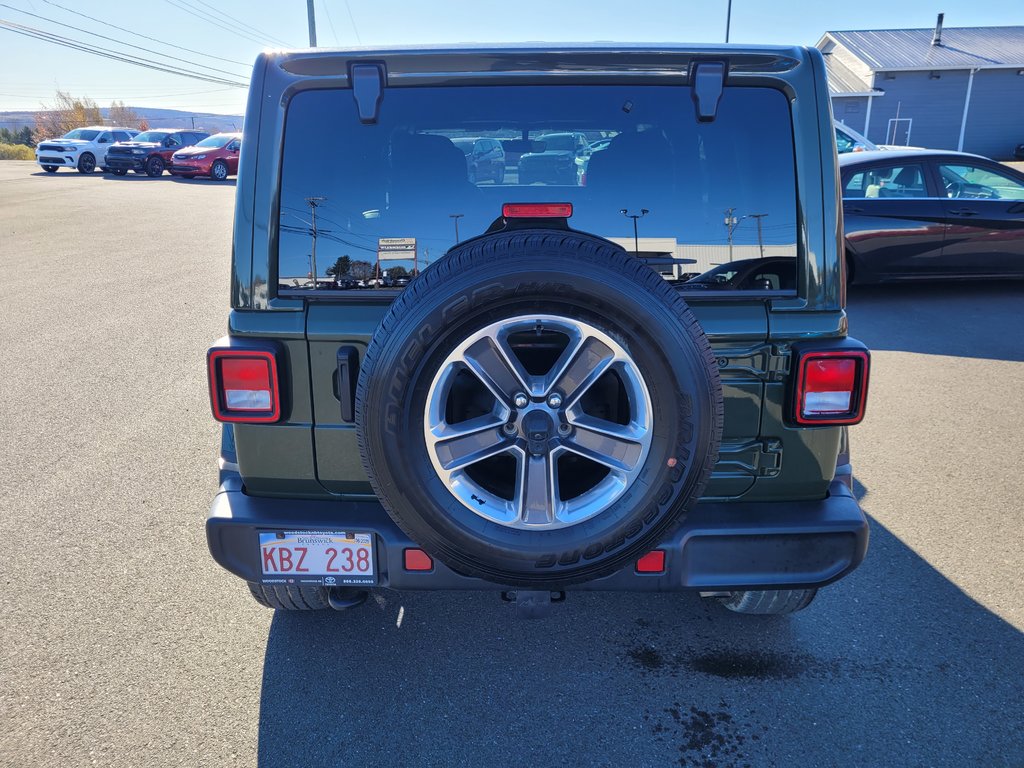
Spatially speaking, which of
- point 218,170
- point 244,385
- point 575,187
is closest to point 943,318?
point 575,187

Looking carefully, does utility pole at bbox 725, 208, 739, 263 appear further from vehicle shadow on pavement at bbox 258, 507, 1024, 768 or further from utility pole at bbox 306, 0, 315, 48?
utility pole at bbox 306, 0, 315, 48

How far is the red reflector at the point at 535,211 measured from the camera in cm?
225

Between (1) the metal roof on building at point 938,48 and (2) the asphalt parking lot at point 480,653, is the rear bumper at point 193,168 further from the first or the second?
(1) the metal roof on building at point 938,48

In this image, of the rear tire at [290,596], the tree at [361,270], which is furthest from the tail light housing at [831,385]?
the rear tire at [290,596]

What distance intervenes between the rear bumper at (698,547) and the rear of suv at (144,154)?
28111mm

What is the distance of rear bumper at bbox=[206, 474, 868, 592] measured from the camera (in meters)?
2.37

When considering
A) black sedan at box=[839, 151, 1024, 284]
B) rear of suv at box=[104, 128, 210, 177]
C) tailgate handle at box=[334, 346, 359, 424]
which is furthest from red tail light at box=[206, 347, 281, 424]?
rear of suv at box=[104, 128, 210, 177]

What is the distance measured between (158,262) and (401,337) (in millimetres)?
10024

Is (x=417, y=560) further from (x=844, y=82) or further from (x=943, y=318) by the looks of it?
(x=844, y=82)

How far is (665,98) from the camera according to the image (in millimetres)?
2344

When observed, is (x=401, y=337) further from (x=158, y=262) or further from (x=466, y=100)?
(x=158, y=262)

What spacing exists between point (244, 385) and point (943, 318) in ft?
25.1

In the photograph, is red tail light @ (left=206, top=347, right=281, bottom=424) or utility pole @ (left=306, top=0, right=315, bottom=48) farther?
utility pole @ (left=306, top=0, right=315, bottom=48)

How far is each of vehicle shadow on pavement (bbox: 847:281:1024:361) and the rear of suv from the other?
2497cm
